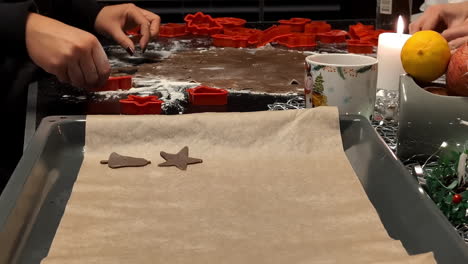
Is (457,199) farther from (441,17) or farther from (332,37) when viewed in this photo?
(332,37)

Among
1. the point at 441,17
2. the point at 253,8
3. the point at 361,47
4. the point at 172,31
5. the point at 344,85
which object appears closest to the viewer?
the point at 344,85

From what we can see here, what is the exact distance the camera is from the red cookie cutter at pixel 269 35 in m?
1.59

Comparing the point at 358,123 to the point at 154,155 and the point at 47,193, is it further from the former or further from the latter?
the point at 47,193

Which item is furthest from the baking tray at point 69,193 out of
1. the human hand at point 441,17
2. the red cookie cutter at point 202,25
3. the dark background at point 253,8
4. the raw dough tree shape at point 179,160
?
the dark background at point 253,8

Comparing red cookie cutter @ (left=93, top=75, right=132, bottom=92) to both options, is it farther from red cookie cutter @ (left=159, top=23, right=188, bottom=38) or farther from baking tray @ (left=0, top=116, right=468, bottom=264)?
red cookie cutter @ (left=159, top=23, right=188, bottom=38)

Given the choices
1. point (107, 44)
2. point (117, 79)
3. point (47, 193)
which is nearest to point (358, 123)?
point (47, 193)

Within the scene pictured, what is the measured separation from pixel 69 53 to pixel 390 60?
2.04 feet

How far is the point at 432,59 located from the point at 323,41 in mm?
842

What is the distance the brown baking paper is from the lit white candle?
0.98 feet

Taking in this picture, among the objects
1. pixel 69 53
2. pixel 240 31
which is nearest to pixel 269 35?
pixel 240 31

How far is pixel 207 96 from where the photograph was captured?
3.55ft

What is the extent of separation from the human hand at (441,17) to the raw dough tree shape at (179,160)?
76 centimetres

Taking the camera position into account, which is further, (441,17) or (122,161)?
(441,17)

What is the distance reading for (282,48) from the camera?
157 centimetres
